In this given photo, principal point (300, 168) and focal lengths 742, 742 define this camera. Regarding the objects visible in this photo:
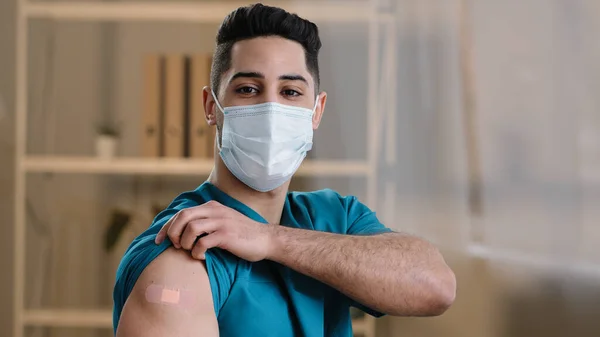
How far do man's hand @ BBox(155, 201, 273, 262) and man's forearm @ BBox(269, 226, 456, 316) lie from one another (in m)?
0.03

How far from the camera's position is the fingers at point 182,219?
1.07m

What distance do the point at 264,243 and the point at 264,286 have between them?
0.27ft

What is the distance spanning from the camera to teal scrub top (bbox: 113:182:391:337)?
111 centimetres

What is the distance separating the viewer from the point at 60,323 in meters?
2.94

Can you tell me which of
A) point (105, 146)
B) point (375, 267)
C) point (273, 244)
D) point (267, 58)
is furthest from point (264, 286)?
point (105, 146)

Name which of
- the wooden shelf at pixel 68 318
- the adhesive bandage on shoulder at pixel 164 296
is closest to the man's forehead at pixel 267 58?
the adhesive bandage on shoulder at pixel 164 296

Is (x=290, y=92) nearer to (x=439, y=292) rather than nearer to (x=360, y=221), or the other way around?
(x=360, y=221)

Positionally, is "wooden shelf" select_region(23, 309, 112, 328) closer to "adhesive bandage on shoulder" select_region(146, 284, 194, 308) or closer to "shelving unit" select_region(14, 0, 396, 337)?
"shelving unit" select_region(14, 0, 396, 337)

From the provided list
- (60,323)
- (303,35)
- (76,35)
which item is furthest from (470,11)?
(60,323)

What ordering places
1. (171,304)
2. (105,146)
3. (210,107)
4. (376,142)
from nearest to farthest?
1. (171,304)
2. (210,107)
3. (376,142)
4. (105,146)

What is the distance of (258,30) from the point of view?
1287 millimetres

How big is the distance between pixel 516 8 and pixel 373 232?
141 centimetres

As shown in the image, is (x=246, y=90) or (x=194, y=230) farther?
(x=246, y=90)

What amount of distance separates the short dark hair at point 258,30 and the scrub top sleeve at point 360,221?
0.26 metres
